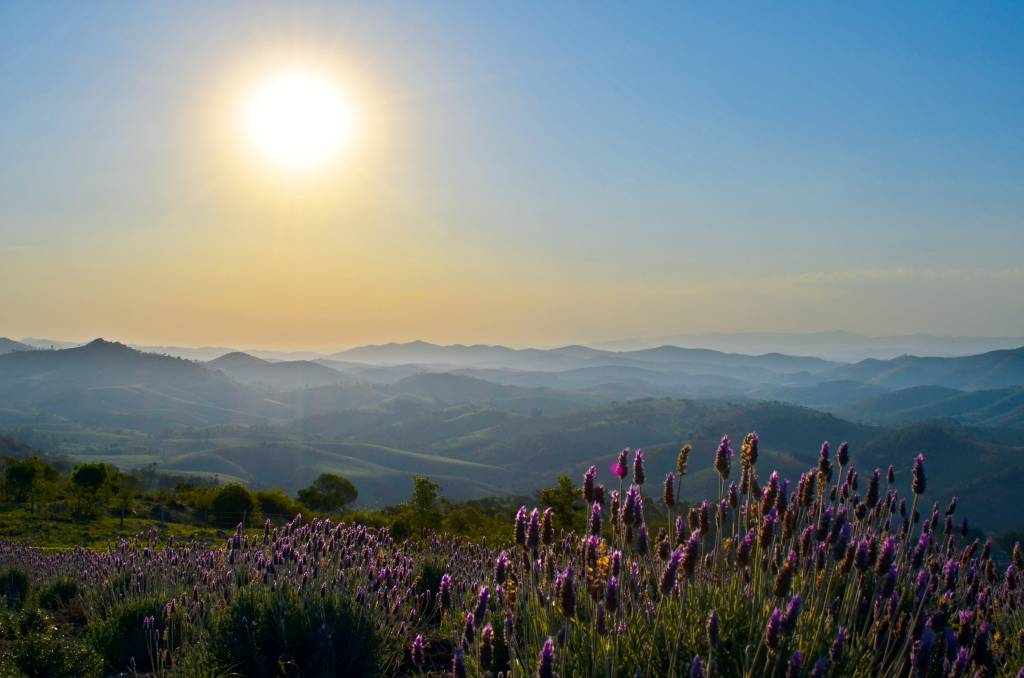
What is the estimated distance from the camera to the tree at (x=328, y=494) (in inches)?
2002

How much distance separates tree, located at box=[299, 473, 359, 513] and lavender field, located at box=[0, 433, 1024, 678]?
43.4m

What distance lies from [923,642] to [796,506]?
5.02 feet

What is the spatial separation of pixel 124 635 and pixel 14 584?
6415mm

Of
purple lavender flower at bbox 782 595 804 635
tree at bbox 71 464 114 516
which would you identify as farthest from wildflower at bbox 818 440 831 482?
tree at bbox 71 464 114 516

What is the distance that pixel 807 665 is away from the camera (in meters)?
3.44

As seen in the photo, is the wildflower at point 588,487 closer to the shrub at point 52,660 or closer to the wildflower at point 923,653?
the wildflower at point 923,653

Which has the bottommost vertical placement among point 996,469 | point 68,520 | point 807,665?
point 996,469

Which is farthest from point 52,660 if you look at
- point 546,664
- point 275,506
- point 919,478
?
point 275,506

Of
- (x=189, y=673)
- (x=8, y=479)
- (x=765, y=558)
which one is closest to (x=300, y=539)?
(x=189, y=673)

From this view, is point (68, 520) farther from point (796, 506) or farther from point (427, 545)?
point (796, 506)

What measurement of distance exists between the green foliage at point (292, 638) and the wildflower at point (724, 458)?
11.1ft

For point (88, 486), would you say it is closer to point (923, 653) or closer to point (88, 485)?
point (88, 485)

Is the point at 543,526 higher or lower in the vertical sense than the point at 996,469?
higher

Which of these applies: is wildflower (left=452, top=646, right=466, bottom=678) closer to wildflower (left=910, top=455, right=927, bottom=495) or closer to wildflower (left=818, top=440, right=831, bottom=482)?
wildflower (left=818, top=440, right=831, bottom=482)
